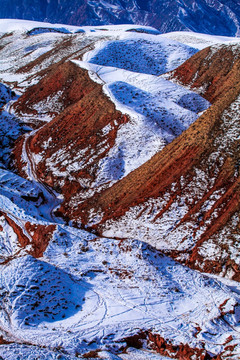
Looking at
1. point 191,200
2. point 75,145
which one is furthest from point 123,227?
point 75,145

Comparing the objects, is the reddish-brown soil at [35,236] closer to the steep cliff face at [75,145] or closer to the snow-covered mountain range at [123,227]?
the snow-covered mountain range at [123,227]

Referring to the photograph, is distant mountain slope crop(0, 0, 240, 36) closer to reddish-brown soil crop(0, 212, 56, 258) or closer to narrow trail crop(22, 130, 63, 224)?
narrow trail crop(22, 130, 63, 224)

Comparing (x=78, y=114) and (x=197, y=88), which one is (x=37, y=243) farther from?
(x=197, y=88)

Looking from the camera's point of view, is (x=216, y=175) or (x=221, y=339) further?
(x=216, y=175)

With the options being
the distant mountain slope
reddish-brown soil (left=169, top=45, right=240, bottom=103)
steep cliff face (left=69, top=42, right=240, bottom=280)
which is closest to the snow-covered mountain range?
steep cliff face (left=69, top=42, right=240, bottom=280)

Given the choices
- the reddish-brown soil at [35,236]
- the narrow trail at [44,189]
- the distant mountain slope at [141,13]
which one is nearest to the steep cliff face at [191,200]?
the narrow trail at [44,189]

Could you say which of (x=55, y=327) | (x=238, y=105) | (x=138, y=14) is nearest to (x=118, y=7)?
(x=138, y=14)

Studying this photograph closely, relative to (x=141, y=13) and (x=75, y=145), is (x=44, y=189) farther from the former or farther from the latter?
(x=141, y=13)
